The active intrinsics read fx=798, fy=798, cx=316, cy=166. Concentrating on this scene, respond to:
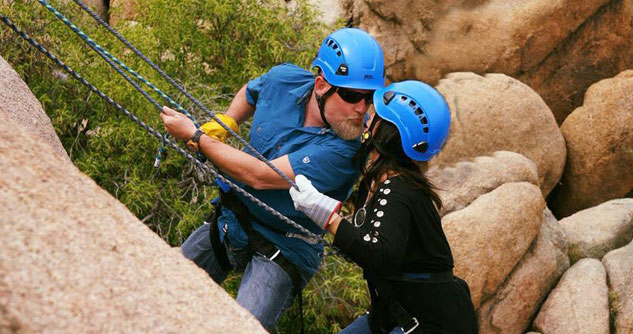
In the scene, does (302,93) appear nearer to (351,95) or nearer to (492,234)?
(351,95)

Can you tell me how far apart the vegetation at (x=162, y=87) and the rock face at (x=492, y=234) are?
110 cm

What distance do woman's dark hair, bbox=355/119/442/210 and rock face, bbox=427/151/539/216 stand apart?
4.58 m

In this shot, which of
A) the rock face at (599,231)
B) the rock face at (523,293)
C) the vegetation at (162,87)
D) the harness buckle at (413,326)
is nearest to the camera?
the harness buckle at (413,326)

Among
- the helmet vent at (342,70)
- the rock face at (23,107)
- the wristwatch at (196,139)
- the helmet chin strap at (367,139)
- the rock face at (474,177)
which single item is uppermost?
the helmet vent at (342,70)

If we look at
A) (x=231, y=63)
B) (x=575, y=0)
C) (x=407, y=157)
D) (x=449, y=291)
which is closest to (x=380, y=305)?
(x=449, y=291)

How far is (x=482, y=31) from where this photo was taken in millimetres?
12453

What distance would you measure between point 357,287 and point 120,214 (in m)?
5.62

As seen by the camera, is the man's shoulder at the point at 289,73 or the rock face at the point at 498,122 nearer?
the man's shoulder at the point at 289,73

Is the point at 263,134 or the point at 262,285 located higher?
the point at 263,134

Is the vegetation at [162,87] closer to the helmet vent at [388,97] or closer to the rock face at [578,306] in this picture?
the rock face at [578,306]

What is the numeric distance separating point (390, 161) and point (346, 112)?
60 centimetres

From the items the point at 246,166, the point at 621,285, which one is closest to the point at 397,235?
the point at 246,166

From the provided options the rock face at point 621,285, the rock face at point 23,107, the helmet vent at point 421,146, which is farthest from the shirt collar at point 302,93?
the rock face at point 621,285

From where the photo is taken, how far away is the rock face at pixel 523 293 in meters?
8.46
